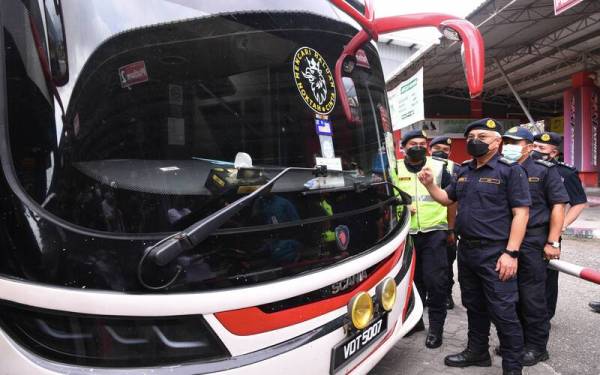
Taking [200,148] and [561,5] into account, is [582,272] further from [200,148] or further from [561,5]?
[561,5]

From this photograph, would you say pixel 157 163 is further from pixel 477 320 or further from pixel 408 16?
pixel 477 320

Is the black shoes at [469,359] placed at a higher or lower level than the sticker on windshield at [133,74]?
lower

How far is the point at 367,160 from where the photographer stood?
7.00ft

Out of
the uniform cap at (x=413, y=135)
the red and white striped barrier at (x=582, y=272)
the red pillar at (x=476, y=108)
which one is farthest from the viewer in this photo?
the red pillar at (x=476, y=108)

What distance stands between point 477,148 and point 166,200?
6.39ft

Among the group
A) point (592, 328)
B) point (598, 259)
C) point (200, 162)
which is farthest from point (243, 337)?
point (598, 259)

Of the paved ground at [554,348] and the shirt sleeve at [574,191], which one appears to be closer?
the paved ground at [554,348]

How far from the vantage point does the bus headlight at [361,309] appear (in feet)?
5.54

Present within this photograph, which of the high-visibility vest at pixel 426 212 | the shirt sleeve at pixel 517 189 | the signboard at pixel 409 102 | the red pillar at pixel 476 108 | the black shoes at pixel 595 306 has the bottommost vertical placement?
the black shoes at pixel 595 306

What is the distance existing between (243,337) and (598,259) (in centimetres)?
634

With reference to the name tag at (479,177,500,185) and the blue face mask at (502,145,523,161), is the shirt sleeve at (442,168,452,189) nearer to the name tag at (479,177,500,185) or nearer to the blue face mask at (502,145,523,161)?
the blue face mask at (502,145,523,161)

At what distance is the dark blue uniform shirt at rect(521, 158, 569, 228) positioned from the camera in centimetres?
284

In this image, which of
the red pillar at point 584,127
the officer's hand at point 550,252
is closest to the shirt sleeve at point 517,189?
the officer's hand at point 550,252

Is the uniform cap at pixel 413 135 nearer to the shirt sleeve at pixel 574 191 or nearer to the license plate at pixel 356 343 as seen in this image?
the shirt sleeve at pixel 574 191
